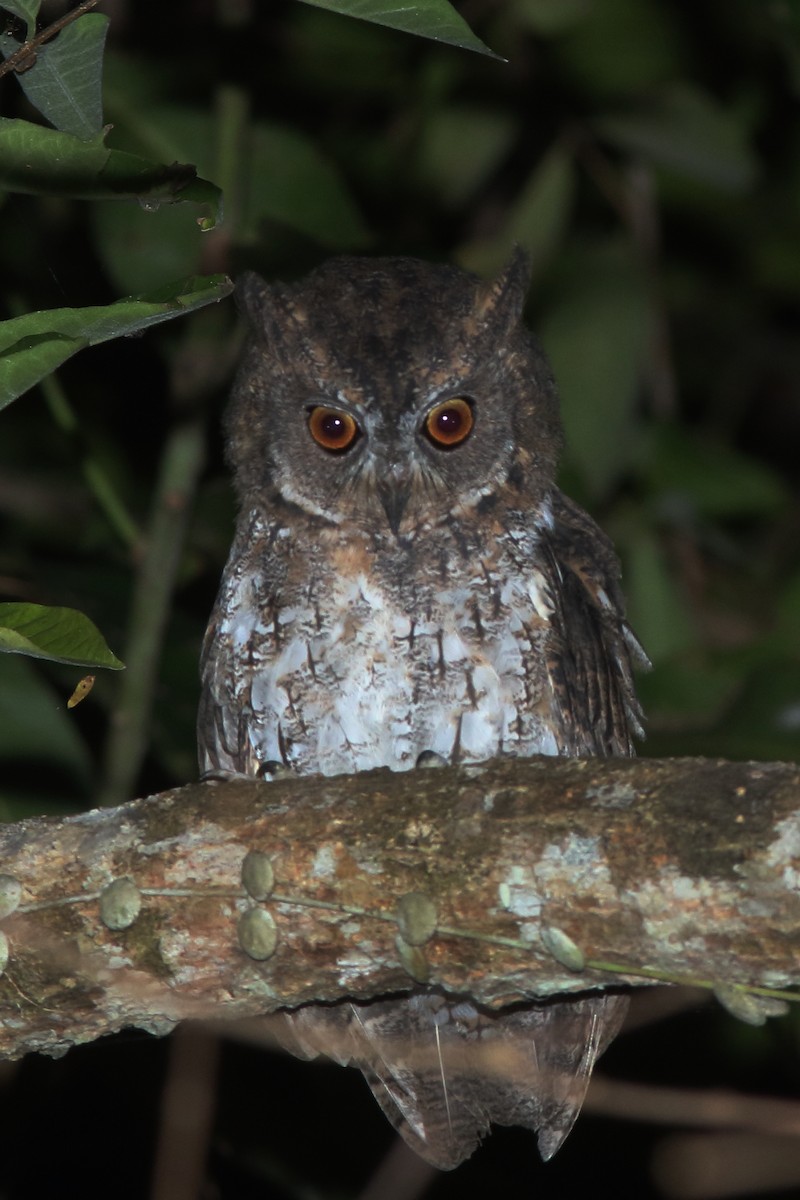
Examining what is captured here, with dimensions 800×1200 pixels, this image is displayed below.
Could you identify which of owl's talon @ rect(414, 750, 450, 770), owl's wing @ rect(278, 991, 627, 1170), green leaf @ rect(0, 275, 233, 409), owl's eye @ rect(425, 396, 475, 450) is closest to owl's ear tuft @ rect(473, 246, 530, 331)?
owl's eye @ rect(425, 396, 475, 450)

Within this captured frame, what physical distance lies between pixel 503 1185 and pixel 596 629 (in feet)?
5.19

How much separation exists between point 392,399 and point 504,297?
1.36 feet

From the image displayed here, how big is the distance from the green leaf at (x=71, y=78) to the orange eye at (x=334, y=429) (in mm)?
1391

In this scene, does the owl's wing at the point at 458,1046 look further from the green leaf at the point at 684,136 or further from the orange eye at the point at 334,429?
the green leaf at the point at 684,136

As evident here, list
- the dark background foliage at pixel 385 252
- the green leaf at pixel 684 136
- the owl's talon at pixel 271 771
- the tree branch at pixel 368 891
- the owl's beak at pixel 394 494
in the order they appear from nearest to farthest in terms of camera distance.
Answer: the tree branch at pixel 368 891 → the owl's talon at pixel 271 771 → the owl's beak at pixel 394 494 → the dark background foliage at pixel 385 252 → the green leaf at pixel 684 136

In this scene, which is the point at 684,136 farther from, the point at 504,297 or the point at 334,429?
the point at 334,429

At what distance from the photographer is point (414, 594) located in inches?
106

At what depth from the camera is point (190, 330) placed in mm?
3352

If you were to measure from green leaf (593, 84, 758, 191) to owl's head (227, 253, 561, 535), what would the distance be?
1.47 metres

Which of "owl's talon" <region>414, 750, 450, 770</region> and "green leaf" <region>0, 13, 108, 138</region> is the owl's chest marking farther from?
"green leaf" <region>0, 13, 108, 138</region>

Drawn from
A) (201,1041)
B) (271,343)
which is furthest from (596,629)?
(201,1041)

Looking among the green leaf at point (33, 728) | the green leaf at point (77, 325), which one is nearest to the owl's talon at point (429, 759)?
the green leaf at point (33, 728)

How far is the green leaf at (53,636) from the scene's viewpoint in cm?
128

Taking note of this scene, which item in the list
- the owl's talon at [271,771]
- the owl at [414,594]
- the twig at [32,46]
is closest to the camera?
the twig at [32,46]
